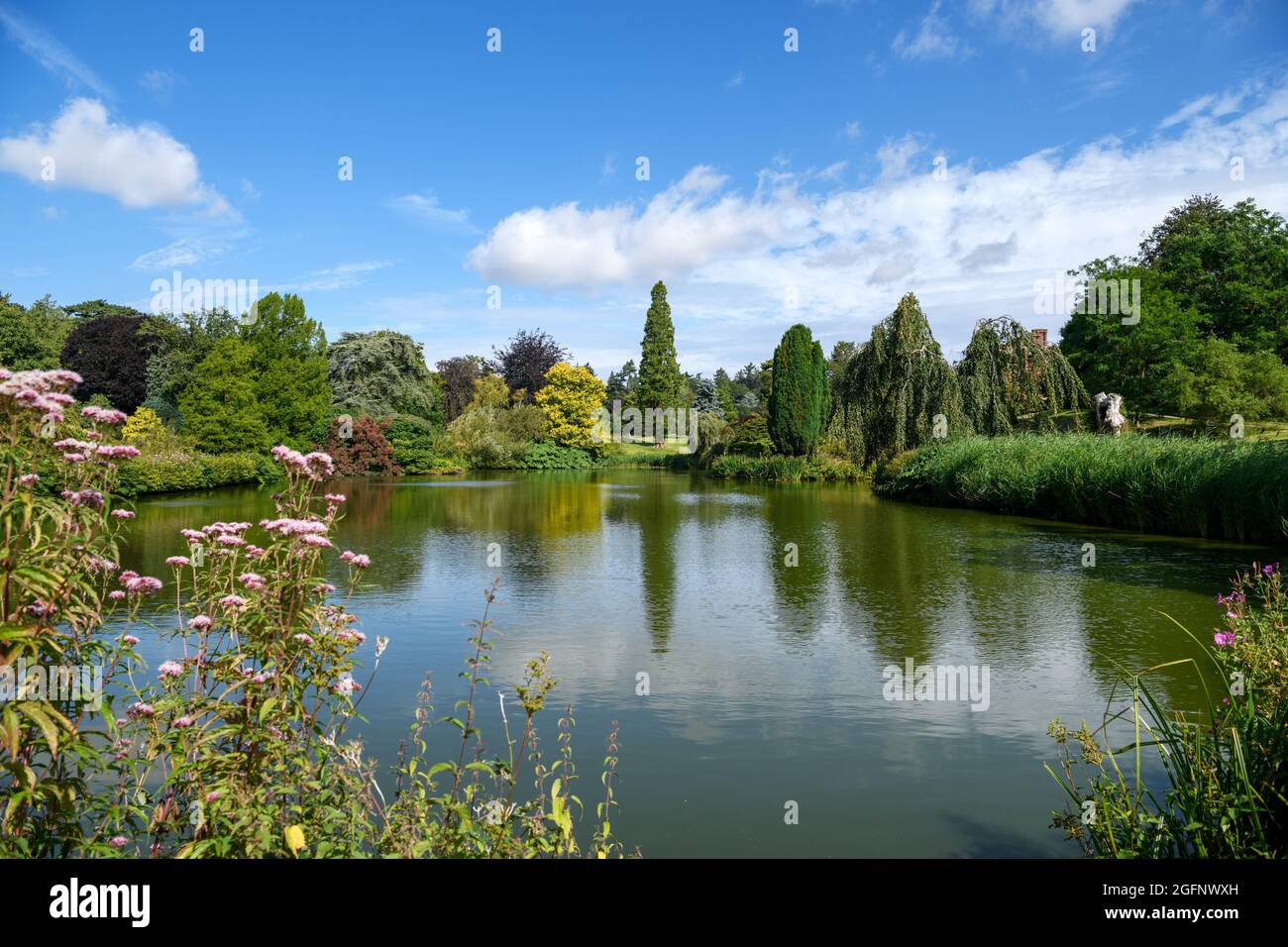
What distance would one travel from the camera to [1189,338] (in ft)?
102

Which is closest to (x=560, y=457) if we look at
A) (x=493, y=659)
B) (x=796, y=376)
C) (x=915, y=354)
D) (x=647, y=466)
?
(x=647, y=466)

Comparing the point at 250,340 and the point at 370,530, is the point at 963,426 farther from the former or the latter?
the point at 250,340

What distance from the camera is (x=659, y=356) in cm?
4916

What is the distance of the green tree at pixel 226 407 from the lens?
27.9m

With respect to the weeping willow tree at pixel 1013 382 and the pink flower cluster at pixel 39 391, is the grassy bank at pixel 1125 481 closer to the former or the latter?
the weeping willow tree at pixel 1013 382

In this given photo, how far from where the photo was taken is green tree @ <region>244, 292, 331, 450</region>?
31234 mm

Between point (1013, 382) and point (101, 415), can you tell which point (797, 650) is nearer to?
point (101, 415)

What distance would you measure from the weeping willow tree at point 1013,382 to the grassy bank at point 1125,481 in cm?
336

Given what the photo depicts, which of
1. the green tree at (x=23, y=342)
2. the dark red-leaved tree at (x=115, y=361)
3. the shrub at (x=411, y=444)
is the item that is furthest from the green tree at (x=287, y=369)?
the dark red-leaved tree at (x=115, y=361)

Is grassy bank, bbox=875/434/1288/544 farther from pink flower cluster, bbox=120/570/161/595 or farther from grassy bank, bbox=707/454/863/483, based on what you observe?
pink flower cluster, bbox=120/570/161/595

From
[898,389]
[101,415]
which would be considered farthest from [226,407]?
[101,415]
